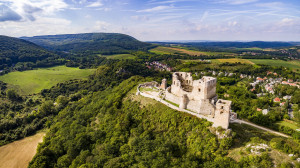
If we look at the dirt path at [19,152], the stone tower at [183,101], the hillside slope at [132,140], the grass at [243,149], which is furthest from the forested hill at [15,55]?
the grass at [243,149]

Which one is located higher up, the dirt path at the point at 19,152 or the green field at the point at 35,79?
the green field at the point at 35,79

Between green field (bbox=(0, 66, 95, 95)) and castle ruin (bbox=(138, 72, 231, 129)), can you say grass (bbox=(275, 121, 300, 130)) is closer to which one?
castle ruin (bbox=(138, 72, 231, 129))

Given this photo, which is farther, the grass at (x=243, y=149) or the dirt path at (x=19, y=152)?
the dirt path at (x=19, y=152)

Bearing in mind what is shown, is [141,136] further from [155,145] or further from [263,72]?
[263,72]

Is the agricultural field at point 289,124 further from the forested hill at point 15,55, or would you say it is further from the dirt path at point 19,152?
the forested hill at point 15,55

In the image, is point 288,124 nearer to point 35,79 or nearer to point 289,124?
point 289,124
